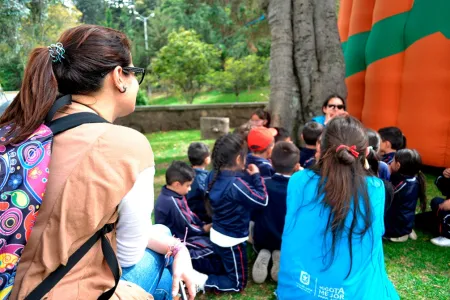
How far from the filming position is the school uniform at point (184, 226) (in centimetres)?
279

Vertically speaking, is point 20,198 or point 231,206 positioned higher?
point 20,198

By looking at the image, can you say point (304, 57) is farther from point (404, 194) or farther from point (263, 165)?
point (404, 194)

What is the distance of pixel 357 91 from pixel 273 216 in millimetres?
4296

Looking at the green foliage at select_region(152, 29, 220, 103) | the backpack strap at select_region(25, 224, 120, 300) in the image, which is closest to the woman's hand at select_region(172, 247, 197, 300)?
the backpack strap at select_region(25, 224, 120, 300)

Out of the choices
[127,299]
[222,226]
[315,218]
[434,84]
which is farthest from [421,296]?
[434,84]

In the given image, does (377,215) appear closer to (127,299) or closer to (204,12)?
(127,299)

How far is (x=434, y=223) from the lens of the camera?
359cm

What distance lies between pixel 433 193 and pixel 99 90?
4388mm

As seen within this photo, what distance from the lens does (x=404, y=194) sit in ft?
10.7

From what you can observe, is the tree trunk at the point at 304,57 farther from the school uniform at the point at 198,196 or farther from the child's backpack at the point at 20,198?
the child's backpack at the point at 20,198

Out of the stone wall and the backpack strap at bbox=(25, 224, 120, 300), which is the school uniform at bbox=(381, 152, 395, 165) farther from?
the stone wall

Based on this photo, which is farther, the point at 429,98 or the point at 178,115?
the point at 178,115

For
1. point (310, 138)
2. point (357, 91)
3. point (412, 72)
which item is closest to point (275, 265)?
point (310, 138)

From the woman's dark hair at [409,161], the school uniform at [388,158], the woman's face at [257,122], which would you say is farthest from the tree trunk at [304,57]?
the woman's dark hair at [409,161]
